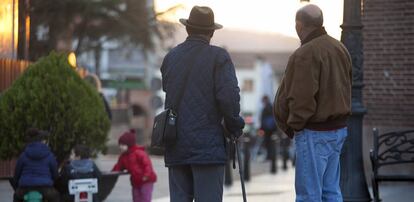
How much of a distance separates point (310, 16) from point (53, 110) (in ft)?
15.5

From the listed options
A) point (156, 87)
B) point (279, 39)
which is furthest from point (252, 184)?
point (279, 39)

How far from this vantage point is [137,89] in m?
62.3

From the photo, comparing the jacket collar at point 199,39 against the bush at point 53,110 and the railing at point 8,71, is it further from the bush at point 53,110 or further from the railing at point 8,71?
the railing at point 8,71

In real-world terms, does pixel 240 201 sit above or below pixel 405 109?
below

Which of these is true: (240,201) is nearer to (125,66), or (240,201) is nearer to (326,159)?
(326,159)

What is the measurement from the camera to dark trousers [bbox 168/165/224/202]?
7098 mm

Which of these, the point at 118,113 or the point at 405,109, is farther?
the point at 118,113

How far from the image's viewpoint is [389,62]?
14.0 meters

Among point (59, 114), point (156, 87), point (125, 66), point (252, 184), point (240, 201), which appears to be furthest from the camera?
point (125, 66)

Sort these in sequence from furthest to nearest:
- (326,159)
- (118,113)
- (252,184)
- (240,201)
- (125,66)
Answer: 1. (125,66)
2. (118,113)
3. (252,184)
4. (240,201)
5. (326,159)

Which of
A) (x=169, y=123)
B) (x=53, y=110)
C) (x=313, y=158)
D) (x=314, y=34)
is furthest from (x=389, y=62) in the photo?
(x=169, y=123)

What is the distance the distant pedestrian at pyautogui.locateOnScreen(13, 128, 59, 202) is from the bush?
1.25 m

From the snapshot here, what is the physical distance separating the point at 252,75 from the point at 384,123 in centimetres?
7637

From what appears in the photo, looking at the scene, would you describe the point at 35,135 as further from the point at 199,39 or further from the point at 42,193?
the point at 199,39
